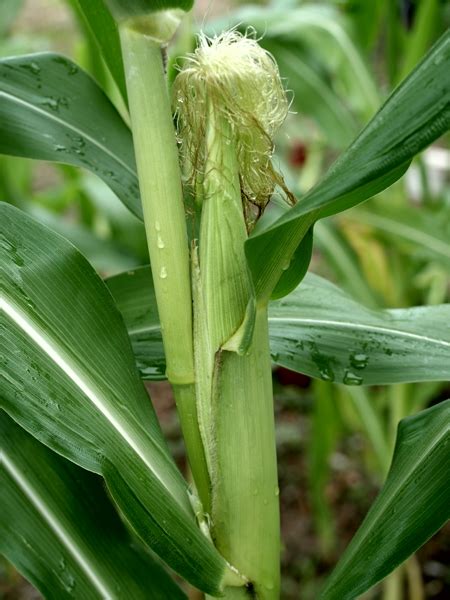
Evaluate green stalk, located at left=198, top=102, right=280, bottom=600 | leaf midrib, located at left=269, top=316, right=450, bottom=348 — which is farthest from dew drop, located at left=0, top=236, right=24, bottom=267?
leaf midrib, located at left=269, top=316, right=450, bottom=348

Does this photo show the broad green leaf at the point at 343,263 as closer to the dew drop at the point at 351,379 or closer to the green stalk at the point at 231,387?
the dew drop at the point at 351,379

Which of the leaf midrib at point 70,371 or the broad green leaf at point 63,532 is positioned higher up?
the leaf midrib at point 70,371

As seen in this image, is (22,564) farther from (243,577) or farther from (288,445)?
(288,445)

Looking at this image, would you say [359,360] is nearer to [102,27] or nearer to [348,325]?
[348,325]

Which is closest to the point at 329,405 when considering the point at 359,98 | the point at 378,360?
the point at 359,98

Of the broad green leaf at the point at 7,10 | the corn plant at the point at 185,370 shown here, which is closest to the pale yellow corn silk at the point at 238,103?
the corn plant at the point at 185,370

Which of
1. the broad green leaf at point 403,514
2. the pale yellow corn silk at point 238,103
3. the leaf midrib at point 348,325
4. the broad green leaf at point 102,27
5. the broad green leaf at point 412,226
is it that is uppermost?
the broad green leaf at point 102,27

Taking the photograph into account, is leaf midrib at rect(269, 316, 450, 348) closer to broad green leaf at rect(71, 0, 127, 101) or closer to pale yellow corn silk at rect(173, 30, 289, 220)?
pale yellow corn silk at rect(173, 30, 289, 220)
